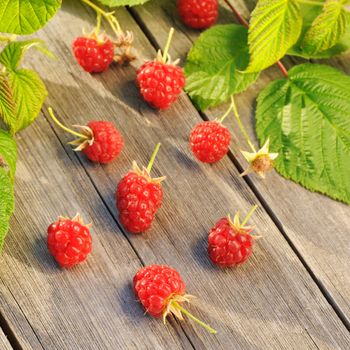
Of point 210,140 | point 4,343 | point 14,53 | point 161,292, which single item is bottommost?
point 4,343

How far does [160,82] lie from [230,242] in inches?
16.7

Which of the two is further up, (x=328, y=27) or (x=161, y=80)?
(x=328, y=27)

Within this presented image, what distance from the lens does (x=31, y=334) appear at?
5.96ft

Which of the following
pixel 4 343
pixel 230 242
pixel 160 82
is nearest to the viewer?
pixel 4 343

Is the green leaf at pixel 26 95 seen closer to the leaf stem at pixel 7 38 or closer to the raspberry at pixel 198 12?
the leaf stem at pixel 7 38

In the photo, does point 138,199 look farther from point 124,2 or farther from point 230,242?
point 124,2

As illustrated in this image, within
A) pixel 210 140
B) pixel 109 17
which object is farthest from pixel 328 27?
pixel 109 17

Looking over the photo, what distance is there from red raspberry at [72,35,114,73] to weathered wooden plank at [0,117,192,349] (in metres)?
0.26

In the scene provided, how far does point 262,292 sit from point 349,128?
455 mm

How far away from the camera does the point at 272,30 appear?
2119 mm

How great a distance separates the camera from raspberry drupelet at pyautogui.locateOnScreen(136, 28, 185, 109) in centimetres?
213

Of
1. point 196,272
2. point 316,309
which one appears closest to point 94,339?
point 196,272

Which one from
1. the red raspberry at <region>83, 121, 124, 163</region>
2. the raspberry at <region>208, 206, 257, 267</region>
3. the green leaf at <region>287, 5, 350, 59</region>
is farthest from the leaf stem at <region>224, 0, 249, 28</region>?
the raspberry at <region>208, 206, 257, 267</region>

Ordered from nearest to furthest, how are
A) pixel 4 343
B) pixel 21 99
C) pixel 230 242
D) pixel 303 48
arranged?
pixel 4 343
pixel 230 242
pixel 21 99
pixel 303 48
